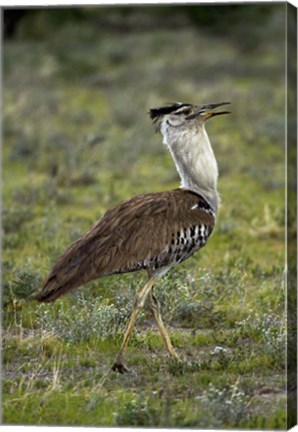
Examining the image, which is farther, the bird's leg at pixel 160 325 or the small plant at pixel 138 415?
the bird's leg at pixel 160 325

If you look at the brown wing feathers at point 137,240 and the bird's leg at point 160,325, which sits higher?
the brown wing feathers at point 137,240

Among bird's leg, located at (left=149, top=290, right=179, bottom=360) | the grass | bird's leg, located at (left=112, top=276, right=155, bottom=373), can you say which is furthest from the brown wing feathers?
the grass

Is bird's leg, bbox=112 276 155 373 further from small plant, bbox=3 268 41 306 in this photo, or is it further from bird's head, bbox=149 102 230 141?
small plant, bbox=3 268 41 306

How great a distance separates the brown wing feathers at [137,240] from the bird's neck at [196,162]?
0.05 meters

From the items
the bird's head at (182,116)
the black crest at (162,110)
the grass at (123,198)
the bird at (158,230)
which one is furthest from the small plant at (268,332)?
the black crest at (162,110)

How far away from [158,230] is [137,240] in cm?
11

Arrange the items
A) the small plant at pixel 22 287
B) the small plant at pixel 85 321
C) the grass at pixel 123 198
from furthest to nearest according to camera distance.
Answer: the small plant at pixel 22 287 → the small plant at pixel 85 321 → the grass at pixel 123 198

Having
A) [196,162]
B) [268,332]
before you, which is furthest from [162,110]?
[268,332]

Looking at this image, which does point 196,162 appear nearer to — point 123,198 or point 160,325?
point 160,325

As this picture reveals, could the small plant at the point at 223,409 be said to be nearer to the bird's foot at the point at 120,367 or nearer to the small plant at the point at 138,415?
the small plant at the point at 138,415

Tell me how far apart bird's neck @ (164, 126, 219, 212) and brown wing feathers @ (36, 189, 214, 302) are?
49 millimetres

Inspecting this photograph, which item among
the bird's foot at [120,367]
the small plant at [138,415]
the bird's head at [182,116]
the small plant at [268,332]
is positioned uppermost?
the bird's head at [182,116]

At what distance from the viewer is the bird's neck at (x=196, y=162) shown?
5820mm

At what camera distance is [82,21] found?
1501 cm
